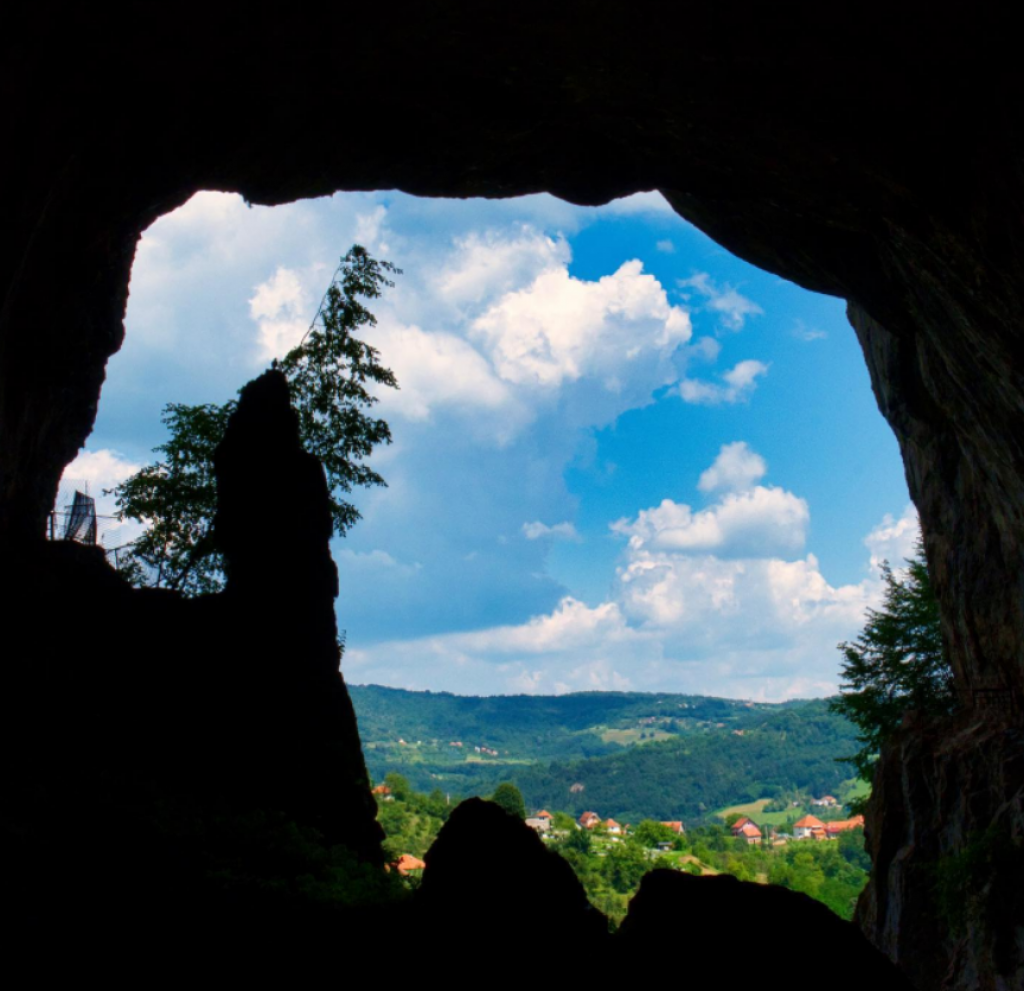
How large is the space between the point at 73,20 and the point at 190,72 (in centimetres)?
216

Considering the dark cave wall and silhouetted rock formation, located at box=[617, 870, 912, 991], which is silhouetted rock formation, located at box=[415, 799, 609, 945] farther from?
the dark cave wall

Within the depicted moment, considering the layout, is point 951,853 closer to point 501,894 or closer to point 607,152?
point 501,894

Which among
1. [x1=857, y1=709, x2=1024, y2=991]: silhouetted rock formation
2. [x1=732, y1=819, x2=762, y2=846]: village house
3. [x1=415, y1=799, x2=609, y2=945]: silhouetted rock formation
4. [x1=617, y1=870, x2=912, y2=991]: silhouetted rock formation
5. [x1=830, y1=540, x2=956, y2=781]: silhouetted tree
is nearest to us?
[x1=617, y1=870, x2=912, y2=991]: silhouetted rock formation

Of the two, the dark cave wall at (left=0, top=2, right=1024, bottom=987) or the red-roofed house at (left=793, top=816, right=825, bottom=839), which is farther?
the red-roofed house at (left=793, top=816, right=825, bottom=839)

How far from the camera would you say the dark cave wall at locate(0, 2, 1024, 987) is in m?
9.99

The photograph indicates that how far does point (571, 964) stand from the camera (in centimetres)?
627

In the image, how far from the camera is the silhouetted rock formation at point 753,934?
5852 mm

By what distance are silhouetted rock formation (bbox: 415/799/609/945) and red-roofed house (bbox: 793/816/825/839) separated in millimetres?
183381

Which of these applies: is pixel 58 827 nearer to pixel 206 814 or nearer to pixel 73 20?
pixel 206 814

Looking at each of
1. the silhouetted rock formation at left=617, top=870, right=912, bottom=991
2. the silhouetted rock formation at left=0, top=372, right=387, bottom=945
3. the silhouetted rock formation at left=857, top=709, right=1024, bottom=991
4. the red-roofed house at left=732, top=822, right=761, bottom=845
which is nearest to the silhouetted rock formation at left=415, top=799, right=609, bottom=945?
the silhouetted rock formation at left=617, top=870, right=912, bottom=991

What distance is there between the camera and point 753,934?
6148mm

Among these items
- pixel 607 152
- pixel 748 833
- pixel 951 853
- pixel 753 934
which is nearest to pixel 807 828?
pixel 748 833

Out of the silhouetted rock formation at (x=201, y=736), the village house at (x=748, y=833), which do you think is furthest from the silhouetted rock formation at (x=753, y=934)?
the village house at (x=748, y=833)

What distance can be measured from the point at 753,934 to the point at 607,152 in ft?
54.0
